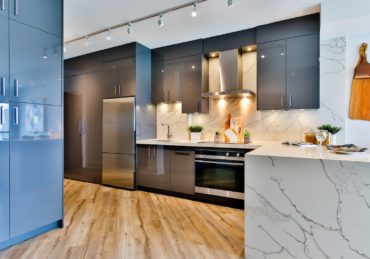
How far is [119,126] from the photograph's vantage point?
4.03 m

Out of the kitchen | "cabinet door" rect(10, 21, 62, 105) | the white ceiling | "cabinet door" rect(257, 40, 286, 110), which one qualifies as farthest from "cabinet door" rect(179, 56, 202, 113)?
"cabinet door" rect(10, 21, 62, 105)

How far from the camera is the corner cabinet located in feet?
9.70

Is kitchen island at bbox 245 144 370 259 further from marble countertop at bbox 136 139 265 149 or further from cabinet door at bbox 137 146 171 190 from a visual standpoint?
cabinet door at bbox 137 146 171 190

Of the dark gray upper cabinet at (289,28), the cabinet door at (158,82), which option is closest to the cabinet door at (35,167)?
the cabinet door at (158,82)

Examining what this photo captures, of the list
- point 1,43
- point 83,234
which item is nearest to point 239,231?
point 83,234

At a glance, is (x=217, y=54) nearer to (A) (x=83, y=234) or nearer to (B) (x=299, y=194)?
(B) (x=299, y=194)

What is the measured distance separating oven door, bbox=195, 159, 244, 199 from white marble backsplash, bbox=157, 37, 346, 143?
806 millimetres

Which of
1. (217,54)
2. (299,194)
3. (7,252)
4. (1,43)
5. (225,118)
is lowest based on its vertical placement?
(7,252)

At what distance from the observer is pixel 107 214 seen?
9.45ft

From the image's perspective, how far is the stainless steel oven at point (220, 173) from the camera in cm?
305

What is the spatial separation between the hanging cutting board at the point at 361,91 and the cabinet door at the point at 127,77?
3.28m

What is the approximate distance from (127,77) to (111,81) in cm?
42

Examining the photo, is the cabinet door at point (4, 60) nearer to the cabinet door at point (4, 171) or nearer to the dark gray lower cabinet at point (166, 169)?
the cabinet door at point (4, 171)

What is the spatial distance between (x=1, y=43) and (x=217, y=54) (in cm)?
292
